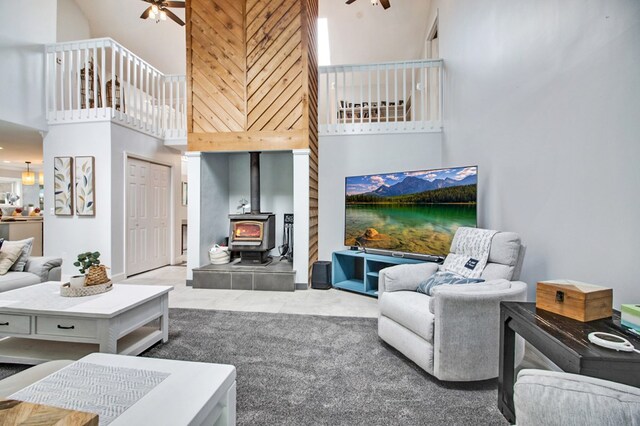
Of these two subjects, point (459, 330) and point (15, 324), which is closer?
point (459, 330)

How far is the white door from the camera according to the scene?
16.5 ft

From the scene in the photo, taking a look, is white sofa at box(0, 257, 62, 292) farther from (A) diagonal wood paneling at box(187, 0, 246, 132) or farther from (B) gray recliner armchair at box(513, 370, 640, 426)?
(B) gray recliner armchair at box(513, 370, 640, 426)

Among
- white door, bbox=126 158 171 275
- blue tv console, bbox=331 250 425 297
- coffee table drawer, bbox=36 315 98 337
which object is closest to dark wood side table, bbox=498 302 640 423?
blue tv console, bbox=331 250 425 297

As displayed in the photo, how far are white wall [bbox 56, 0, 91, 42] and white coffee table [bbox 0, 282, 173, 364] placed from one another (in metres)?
6.04

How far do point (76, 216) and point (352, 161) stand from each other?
4317mm

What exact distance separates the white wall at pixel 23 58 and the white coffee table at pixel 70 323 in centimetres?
347

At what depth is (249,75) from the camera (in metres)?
4.31

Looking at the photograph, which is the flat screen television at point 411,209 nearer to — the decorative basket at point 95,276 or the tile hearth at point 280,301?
the tile hearth at point 280,301

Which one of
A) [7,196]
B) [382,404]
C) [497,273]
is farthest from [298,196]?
[7,196]

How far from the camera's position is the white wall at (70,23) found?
5895 millimetres

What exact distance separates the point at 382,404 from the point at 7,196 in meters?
11.2

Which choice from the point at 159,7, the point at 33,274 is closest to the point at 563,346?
the point at 33,274

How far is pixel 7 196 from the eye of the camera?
330 inches

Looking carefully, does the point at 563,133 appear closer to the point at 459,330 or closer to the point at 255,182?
the point at 459,330
